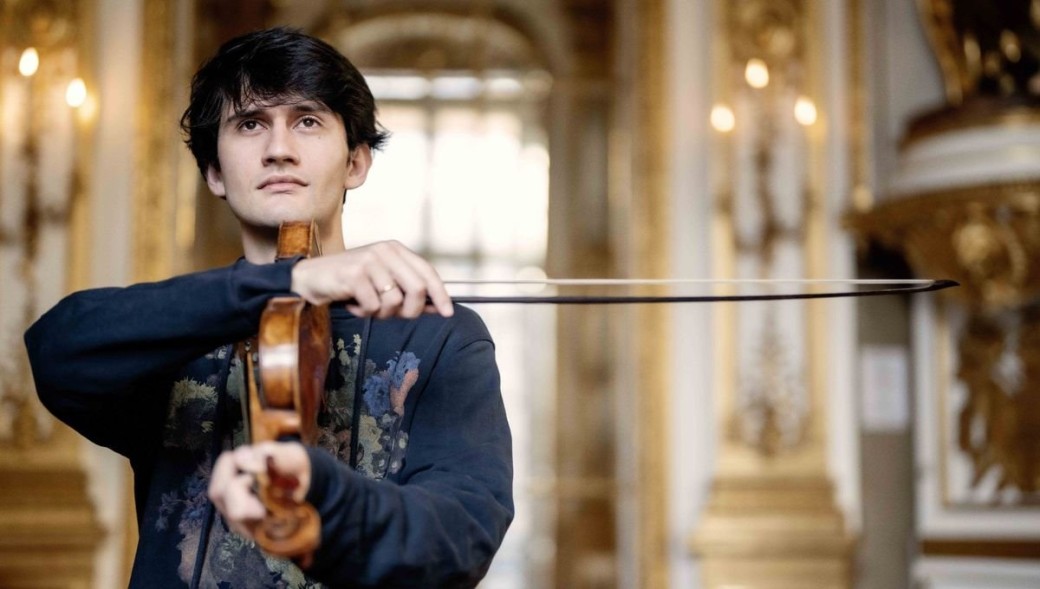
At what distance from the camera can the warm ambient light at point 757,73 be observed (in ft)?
16.3

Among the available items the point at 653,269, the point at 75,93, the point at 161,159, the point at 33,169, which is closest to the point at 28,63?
the point at 75,93

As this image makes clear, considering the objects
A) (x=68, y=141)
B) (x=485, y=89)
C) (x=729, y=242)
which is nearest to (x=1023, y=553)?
(x=729, y=242)

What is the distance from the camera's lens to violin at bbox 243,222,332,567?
1.00 meters

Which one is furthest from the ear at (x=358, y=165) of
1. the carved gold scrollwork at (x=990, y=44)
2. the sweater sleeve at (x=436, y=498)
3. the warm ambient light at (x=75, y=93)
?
the carved gold scrollwork at (x=990, y=44)

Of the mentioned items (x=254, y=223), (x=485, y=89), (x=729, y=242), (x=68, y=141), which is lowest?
(x=254, y=223)

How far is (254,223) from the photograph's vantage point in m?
1.56

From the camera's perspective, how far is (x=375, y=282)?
1216mm

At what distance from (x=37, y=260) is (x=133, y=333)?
369 centimetres

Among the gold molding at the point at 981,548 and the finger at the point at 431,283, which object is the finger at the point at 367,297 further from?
the gold molding at the point at 981,548

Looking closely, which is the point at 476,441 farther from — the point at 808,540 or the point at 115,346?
the point at 808,540

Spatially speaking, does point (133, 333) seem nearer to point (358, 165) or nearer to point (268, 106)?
point (268, 106)

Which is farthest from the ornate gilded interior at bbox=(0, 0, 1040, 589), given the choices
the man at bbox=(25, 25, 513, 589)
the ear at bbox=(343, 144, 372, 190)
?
the man at bbox=(25, 25, 513, 589)

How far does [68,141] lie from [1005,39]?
362 centimetres

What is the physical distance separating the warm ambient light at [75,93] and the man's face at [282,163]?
3.47m
